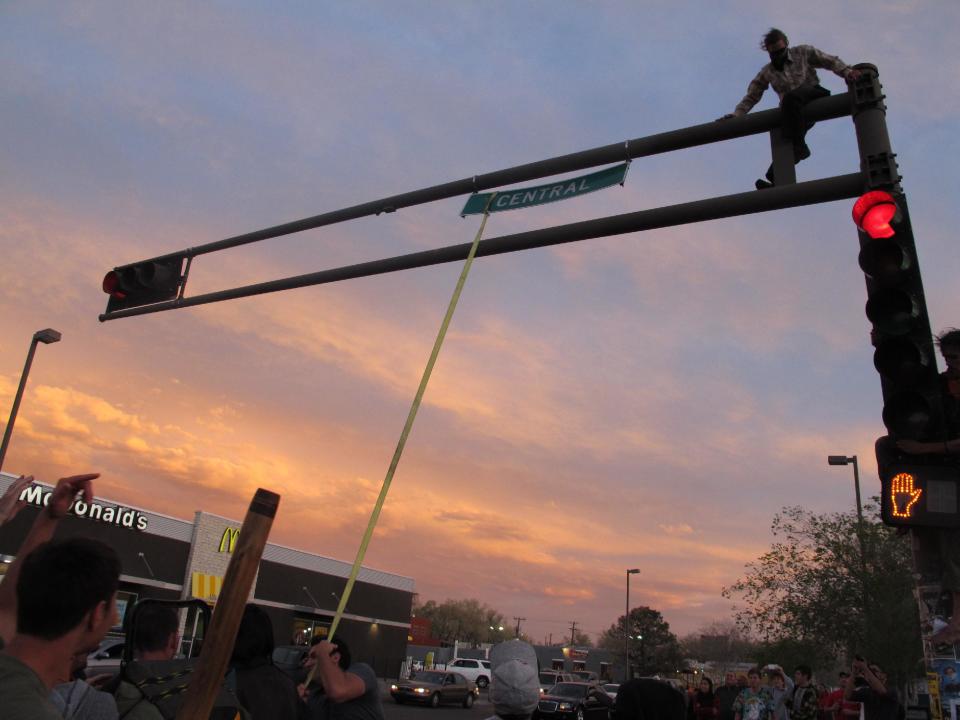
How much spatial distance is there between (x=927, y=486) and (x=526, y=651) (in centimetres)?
266

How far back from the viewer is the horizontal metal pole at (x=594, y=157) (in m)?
5.18

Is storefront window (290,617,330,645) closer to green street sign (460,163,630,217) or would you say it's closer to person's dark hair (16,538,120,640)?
green street sign (460,163,630,217)

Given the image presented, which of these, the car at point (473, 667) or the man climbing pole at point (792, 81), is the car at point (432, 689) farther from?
the man climbing pole at point (792, 81)

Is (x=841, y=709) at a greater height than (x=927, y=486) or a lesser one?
lesser

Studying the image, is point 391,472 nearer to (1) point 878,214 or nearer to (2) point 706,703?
(1) point 878,214

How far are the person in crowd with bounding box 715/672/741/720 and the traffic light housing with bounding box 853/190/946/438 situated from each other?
1035 cm

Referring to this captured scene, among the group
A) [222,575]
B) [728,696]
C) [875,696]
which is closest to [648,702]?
[875,696]

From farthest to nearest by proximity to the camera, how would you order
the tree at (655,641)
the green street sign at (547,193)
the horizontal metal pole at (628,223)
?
the tree at (655,641) → the green street sign at (547,193) → the horizontal metal pole at (628,223)

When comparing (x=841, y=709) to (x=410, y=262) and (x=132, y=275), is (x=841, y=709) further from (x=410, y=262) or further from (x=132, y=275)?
(x=132, y=275)

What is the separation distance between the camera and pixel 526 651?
12.6 feet

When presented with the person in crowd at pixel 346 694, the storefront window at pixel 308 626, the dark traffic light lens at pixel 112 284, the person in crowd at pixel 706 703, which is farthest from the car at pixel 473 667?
the person in crowd at pixel 346 694

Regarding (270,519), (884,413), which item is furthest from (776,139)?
(270,519)

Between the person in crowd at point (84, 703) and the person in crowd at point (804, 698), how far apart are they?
1103cm

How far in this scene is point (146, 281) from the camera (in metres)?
8.09
